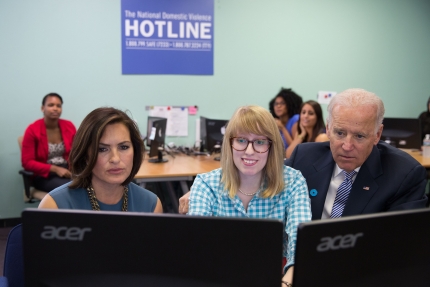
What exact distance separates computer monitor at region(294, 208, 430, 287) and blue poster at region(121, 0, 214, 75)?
179 inches

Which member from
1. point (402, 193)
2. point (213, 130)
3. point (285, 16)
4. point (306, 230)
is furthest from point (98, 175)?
point (285, 16)

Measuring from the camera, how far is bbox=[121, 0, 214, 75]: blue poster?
494 centimetres

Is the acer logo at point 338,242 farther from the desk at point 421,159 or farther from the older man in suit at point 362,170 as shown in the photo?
the desk at point 421,159

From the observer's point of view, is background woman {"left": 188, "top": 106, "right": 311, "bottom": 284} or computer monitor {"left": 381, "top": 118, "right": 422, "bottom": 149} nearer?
background woman {"left": 188, "top": 106, "right": 311, "bottom": 284}

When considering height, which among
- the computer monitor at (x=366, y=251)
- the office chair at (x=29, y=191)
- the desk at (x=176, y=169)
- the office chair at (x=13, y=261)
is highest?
the computer monitor at (x=366, y=251)

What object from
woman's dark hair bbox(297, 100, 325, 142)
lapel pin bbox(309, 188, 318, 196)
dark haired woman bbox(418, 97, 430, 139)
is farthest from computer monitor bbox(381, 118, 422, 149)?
lapel pin bbox(309, 188, 318, 196)

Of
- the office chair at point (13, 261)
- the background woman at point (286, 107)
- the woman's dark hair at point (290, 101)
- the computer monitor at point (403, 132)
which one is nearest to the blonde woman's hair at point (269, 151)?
the office chair at point (13, 261)

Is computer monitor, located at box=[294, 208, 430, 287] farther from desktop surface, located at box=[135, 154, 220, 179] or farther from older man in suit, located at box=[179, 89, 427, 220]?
desktop surface, located at box=[135, 154, 220, 179]

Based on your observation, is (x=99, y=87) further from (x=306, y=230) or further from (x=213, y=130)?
(x=306, y=230)

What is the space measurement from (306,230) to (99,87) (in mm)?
4524

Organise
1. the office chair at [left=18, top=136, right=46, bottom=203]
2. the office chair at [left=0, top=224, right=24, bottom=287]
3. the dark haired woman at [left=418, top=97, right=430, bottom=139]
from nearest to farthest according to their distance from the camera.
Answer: the office chair at [left=0, top=224, right=24, bottom=287], the office chair at [left=18, top=136, right=46, bottom=203], the dark haired woman at [left=418, top=97, right=430, bottom=139]

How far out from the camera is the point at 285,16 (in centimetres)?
554

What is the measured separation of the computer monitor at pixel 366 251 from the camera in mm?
696

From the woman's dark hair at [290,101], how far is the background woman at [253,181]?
3.64 m
